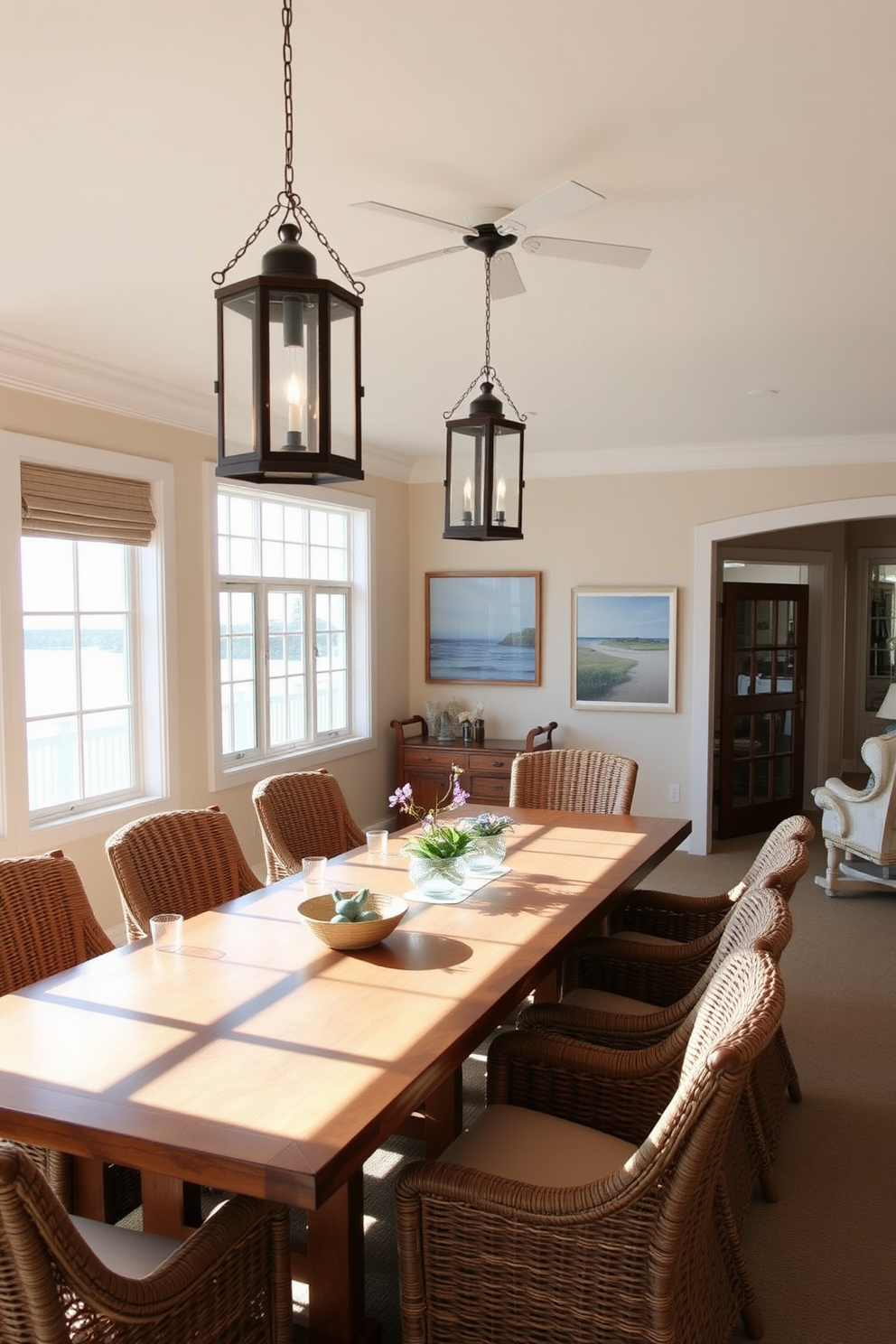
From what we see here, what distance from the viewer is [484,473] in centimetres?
289

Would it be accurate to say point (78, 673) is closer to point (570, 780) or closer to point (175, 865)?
point (175, 865)

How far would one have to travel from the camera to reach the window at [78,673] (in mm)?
4203

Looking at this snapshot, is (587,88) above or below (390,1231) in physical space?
above

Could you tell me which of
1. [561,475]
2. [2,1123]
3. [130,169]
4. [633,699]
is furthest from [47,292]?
[633,699]

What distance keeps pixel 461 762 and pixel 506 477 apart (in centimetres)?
380

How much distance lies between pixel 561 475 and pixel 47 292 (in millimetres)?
4068

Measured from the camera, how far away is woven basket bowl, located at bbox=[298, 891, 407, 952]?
2.37 m

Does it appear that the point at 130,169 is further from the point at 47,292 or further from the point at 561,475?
the point at 561,475

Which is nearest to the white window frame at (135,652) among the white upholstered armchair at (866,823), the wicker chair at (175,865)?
the wicker chair at (175,865)

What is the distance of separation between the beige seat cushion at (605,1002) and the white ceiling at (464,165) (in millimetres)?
2152

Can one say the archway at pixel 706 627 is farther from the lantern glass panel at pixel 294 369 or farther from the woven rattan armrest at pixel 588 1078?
the lantern glass panel at pixel 294 369

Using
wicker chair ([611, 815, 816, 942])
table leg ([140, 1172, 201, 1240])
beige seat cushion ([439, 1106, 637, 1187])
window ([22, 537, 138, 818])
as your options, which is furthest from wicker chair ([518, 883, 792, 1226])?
window ([22, 537, 138, 818])

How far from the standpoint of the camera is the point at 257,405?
170 centimetres

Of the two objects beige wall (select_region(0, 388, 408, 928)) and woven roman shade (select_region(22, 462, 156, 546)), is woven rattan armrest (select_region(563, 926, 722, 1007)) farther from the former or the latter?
woven roman shade (select_region(22, 462, 156, 546))
